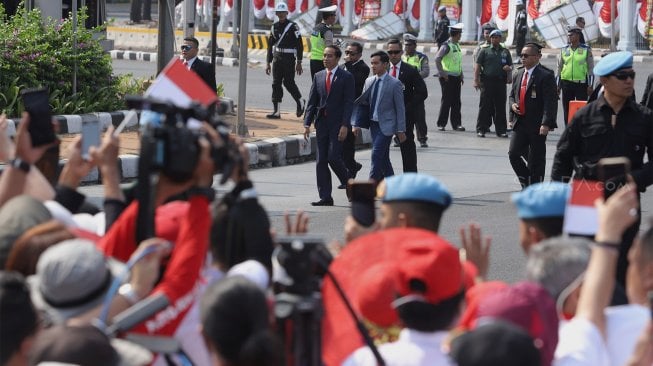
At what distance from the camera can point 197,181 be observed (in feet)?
14.0

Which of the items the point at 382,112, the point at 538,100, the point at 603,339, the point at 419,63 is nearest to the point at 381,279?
Result: the point at 603,339

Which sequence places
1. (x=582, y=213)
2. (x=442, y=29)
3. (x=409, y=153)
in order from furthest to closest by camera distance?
(x=442, y=29)
(x=409, y=153)
(x=582, y=213)

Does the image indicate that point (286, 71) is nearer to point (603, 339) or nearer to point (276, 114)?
point (276, 114)

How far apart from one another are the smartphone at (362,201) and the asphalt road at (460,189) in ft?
15.1

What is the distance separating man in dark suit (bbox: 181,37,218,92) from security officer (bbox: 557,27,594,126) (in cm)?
665

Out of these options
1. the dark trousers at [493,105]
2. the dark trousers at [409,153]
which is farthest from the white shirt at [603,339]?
the dark trousers at [493,105]

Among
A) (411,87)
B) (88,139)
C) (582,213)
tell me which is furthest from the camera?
(411,87)

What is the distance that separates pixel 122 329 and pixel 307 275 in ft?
2.00

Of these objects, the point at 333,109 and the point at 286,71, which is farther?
the point at 286,71

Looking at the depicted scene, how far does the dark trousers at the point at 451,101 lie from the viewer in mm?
19531

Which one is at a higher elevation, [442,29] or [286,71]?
[442,29]

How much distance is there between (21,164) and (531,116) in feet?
29.1

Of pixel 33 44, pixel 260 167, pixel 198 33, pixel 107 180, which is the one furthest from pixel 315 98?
pixel 198 33

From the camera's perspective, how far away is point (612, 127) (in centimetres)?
777
